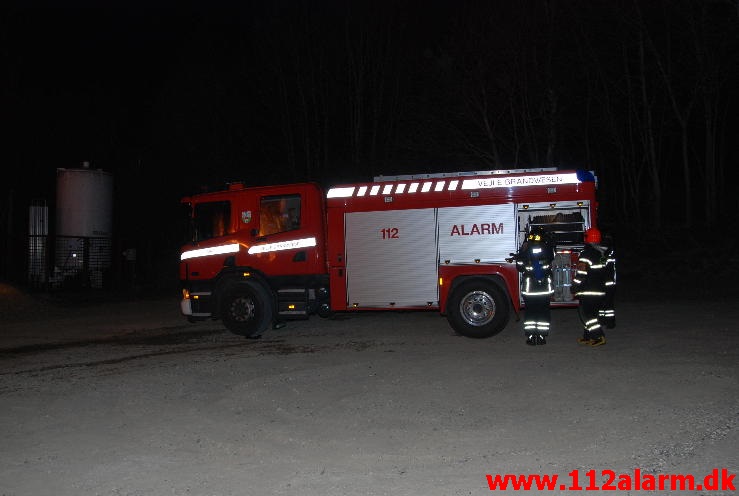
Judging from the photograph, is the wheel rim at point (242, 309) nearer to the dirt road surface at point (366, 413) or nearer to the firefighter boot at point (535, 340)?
the dirt road surface at point (366, 413)

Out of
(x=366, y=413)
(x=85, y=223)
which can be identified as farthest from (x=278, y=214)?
(x=85, y=223)

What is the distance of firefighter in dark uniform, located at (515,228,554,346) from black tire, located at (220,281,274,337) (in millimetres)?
4108

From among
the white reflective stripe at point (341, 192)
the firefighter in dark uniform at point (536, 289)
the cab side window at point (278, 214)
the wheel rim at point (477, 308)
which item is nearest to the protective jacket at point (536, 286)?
the firefighter in dark uniform at point (536, 289)

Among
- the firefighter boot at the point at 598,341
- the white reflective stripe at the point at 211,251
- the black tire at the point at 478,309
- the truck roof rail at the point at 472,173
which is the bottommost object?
the firefighter boot at the point at 598,341

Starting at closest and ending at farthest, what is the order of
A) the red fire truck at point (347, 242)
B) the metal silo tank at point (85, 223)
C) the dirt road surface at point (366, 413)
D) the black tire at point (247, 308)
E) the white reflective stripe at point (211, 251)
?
1. the dirt road surface at point (366, 413)
2. the red fire truck at point (347, 242)
3. the black tire at point (247, 308)
4. the white reflective stripe at point (211, 251)
5. the metal silo tank at point (85, 223)

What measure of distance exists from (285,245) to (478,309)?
3307 millimetres

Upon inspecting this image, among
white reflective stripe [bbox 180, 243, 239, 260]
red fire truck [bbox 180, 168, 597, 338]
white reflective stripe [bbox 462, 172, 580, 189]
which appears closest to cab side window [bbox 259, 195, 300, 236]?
red fire truck [bbox 180, 168, 597, 338]

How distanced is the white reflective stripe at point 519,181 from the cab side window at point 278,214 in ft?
9.17

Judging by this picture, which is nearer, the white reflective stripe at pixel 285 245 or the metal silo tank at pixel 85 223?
the white reflective stripe at pixel 285 245

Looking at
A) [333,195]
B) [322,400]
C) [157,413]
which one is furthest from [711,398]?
[333,195]

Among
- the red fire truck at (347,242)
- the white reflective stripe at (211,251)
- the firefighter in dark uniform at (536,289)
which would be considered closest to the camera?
the firefighter in dark uniform at (536,289)

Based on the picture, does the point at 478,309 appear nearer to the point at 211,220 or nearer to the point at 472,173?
the point at 472,173

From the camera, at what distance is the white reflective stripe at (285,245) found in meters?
11.1

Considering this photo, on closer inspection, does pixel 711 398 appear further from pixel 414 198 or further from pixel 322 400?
pixel 414 198
